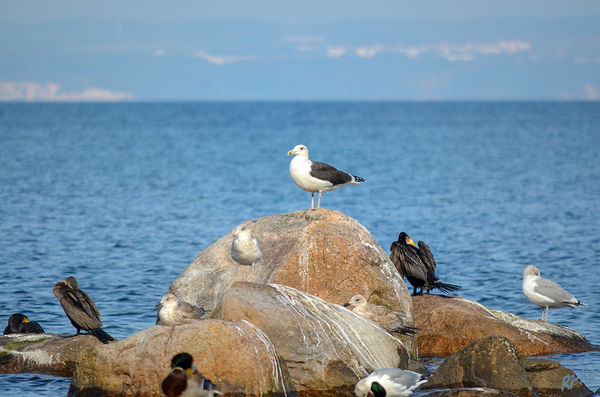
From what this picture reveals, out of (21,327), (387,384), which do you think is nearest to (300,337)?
(387,384)

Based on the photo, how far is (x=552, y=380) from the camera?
11273mm

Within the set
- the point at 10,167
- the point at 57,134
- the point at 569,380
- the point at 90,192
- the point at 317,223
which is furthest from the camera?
the point at 57,134

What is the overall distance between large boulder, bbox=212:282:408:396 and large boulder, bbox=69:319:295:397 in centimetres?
44

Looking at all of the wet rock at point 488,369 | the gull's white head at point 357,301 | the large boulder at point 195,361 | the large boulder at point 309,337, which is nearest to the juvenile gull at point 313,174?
the gull's white head at point 357,301

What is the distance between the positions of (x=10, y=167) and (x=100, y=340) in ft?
135

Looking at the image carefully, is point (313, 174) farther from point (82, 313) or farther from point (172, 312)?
point (82, 313)

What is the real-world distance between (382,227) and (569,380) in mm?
17874

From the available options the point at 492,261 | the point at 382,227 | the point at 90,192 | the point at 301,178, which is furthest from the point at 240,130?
the point at 301,178

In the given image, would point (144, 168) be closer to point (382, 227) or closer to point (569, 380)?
point (382, 227)

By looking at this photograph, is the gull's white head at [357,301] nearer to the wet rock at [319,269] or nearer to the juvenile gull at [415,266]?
the wet rock at [319,269]

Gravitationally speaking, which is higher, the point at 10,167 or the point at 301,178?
the point at 301,178

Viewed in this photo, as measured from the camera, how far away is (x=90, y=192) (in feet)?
130

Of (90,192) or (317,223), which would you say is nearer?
(317,223)

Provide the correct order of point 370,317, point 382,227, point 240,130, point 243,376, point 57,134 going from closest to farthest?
point 243,376 < point 370,317 < point 382,227 < point 57,134 < point 240,130
